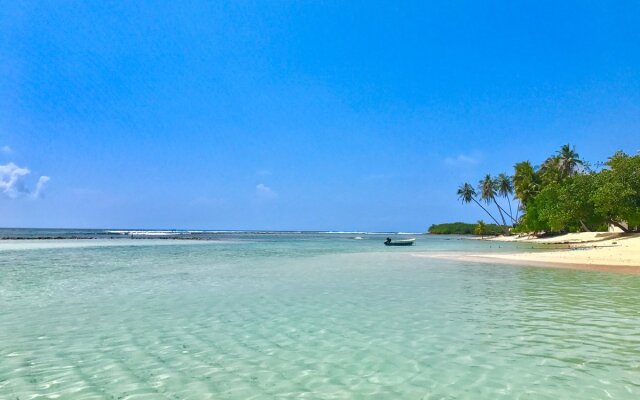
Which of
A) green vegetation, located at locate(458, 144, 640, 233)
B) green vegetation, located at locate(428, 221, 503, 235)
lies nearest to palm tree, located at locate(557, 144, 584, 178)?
green vegetation, located at locate(458, 144, 640, 233)

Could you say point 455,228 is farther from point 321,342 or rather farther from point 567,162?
point 321,342

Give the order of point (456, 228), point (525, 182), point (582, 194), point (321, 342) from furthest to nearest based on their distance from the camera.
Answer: point (456, 228) → point (525, 182) → point (582, 194) → point (321, 342)

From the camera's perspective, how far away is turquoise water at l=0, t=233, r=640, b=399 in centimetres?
→ 634

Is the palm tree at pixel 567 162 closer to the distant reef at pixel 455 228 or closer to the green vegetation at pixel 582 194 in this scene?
the green vegetation at pixel 582 194

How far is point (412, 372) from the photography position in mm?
6988

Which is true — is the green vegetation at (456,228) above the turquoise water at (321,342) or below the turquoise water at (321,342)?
above

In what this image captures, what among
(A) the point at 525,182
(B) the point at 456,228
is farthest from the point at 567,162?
(B) the point at 456,228

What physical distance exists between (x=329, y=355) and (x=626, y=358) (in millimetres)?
5132

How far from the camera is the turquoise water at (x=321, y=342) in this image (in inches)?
250

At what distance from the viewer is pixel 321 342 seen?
895 cm

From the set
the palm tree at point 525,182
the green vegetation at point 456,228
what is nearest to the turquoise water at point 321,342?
the palm tree at point 525,182

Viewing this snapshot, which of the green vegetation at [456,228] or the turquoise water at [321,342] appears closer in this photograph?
the turquoise water at [321,342]

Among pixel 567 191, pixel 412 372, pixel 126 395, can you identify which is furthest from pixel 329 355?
pixel 567 191

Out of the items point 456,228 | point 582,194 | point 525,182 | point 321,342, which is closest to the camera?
point 321,342
